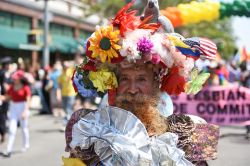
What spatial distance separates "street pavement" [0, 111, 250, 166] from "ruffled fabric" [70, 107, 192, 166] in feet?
15.0

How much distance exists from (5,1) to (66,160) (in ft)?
84.7

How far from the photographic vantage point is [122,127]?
107 inches

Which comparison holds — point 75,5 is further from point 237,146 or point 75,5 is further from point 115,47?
point 115,47

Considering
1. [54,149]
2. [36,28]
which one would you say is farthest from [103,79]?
[36,28]

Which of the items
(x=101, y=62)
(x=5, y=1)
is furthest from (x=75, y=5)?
(x=101, y=62)

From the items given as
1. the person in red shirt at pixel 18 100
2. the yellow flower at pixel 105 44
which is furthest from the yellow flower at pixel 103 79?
the person in red shirt at pixel 18 100

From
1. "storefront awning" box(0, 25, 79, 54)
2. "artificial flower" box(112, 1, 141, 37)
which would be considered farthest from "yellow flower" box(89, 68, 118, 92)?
"storefront awning" box(0, 25, 79, 54)

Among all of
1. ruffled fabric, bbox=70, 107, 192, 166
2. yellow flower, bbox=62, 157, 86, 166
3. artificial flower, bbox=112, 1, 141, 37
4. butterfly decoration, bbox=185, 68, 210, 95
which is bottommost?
yellow flower, bbox=62, 157, 86, 166

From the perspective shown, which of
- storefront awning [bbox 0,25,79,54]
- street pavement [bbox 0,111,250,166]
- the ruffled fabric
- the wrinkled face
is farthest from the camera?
storefront awning [bbox 0,25,79,54]

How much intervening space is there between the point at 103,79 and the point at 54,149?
660 cm

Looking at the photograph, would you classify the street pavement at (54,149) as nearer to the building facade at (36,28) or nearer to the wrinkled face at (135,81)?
the wrinkled face at (135,81)

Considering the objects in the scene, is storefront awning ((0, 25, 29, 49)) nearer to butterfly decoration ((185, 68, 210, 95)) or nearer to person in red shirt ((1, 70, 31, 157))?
person in red shirt ((1, 70, 31, 157))

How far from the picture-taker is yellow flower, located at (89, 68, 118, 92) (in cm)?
287

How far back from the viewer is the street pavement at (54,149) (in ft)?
26.2
